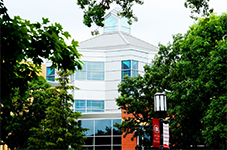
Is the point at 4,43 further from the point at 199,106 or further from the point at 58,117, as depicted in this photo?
the point at 58,117

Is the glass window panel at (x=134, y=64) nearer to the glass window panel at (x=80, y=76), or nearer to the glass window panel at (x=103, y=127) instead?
the glass window panel at (x=80, y=76)

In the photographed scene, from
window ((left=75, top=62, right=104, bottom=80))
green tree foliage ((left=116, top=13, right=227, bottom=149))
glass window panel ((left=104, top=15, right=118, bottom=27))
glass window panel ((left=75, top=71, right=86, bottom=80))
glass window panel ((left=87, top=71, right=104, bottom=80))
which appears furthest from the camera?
glass window panel ((left=104, top=15, right=118, bottom=27))

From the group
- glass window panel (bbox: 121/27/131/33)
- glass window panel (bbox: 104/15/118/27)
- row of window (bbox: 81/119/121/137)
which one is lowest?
row of window (bbox: 81/119/121/137)

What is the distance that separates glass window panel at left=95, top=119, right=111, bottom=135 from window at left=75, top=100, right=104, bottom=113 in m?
5.17

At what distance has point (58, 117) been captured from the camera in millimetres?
30156

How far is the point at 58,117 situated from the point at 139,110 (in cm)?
690

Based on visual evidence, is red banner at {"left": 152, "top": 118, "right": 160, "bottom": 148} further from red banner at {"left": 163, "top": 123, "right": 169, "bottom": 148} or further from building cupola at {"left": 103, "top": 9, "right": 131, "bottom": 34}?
building cupola at {"left": 103, "top": 9, "right": 131, "bottom": 34}

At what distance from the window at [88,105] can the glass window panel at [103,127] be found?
5172mm

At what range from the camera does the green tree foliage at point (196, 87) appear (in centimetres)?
2070

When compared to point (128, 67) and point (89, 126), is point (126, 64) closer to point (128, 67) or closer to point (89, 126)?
point (128, 67)

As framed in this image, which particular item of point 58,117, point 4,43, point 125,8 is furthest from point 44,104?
point 4,43

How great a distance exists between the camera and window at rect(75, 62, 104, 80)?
46219 millimetres

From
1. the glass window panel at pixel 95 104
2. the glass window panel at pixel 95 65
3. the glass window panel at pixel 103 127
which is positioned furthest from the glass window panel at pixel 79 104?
the glass window panel at pixel 103 127

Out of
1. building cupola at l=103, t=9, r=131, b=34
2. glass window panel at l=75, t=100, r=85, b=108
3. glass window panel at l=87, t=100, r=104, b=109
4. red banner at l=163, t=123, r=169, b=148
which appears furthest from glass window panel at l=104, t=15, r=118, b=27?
red banner at l=163, t=123, r=169, b=148
